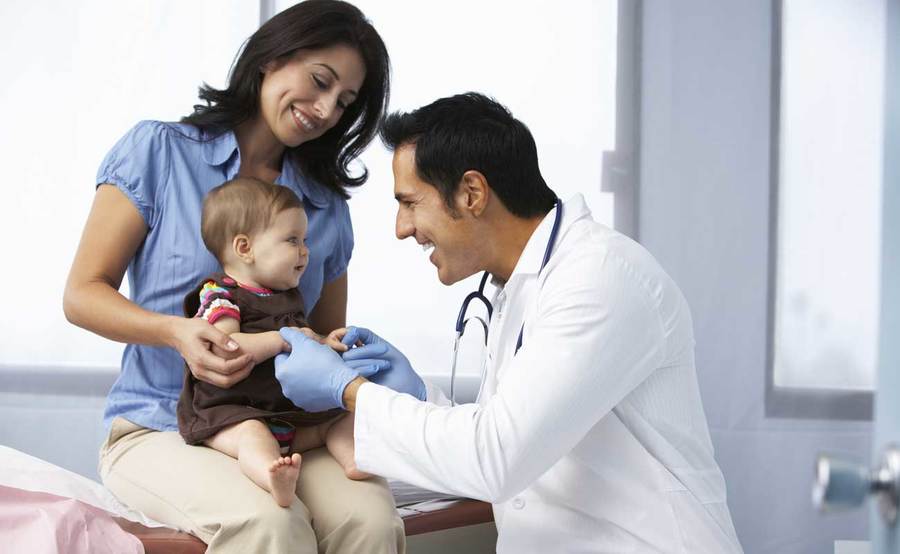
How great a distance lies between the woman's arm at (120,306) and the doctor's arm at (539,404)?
244 mm

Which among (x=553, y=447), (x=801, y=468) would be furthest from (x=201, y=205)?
(x=801, y=468)

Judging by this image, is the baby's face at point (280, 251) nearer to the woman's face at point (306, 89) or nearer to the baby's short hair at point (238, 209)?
the baby's short hair at point (238, 209)

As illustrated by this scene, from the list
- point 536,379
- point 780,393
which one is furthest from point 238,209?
point 780,393

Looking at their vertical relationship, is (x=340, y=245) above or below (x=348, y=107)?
below

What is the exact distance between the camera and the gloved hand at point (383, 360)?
5.24 ft

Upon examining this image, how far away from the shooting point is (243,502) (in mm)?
1432

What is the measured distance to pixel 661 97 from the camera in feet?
8.76

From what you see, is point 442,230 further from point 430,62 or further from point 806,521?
point 806,521

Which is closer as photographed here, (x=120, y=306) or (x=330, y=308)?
(x=120, y=306)

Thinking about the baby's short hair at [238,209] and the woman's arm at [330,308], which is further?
the woman's arm at [330,308]

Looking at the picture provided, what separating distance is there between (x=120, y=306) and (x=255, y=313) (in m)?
0.21

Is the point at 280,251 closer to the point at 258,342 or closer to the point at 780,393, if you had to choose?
the point at 258,342

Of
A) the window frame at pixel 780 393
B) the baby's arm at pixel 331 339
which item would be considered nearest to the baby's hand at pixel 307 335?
the baby's arm at pixel 331 339

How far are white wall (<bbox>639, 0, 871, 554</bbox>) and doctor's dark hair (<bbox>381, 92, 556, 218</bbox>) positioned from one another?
1.09 m
